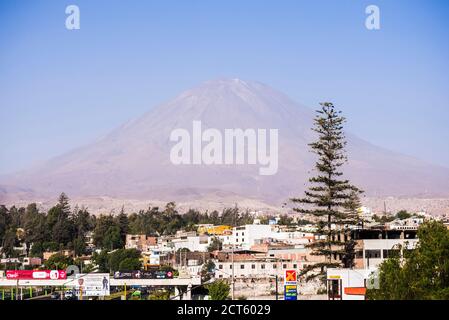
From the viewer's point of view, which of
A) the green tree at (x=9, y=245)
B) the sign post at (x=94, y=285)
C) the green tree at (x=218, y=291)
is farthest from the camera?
the green tree at (x=9, y=245)

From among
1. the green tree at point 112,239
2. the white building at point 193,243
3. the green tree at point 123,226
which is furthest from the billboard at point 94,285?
the green tree at point 123,226

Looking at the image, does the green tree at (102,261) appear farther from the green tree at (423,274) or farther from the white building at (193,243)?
the green tree at (423,274)

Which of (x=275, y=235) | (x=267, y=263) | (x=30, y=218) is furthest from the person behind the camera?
(x=30, y=218)

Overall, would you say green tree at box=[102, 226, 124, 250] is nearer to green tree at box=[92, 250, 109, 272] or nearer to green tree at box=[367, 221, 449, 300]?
green tree at box=[92, 250, 109, 272]

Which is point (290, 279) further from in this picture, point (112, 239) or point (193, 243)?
point (112, 239)

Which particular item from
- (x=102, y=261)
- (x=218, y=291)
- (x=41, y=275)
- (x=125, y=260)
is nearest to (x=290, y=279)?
(x=218, y=291)

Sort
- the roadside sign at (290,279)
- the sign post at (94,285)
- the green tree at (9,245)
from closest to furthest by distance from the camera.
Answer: the roadside sign at (290,279) < the sign post at (94,285) < the green tree at (9,245)

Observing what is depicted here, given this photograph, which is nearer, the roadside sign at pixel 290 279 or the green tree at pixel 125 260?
the roadside sign at pixel 290 279

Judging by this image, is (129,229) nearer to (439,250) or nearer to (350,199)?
(350,199)
